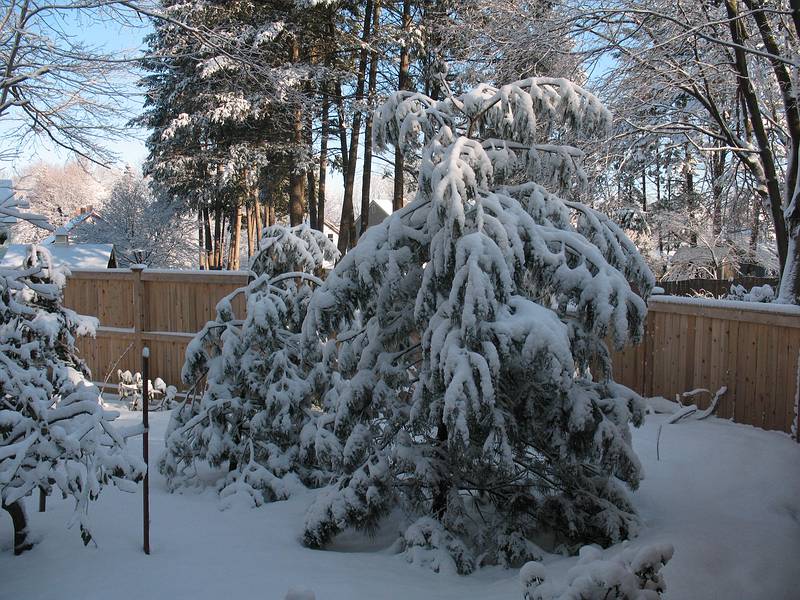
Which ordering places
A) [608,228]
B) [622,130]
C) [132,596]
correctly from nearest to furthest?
[132,596], [608,228], [622,130]

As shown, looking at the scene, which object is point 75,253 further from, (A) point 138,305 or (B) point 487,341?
(B) point 487,341

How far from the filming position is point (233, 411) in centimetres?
572

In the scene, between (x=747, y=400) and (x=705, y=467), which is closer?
(x=705, y=467)

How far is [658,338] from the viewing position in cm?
771

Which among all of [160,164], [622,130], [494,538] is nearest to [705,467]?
[494,538]

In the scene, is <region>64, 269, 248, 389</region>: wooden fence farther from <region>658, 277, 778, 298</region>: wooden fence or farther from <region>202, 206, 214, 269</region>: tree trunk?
<region>202, 206, 214, 269</region>: tree trunk

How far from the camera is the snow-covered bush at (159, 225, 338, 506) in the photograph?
5508 millimetres

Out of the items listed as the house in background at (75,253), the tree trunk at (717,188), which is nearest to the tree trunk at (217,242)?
the house in background at (75,253)

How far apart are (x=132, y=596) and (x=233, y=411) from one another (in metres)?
2.34

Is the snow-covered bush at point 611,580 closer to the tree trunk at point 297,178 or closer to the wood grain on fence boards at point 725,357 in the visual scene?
the wood grain on fence boards at point 725,357

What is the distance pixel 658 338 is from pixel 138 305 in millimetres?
7095

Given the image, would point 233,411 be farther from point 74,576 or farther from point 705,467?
point 705,467

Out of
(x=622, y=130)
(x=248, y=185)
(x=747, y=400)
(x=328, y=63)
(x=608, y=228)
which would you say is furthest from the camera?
(x=248, y=185)

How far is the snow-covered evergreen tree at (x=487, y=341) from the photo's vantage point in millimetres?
3654
